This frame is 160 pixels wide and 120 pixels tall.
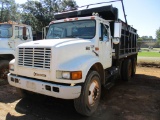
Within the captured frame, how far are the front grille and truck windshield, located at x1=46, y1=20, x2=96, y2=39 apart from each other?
1.45 metres

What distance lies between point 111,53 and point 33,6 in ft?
97.3

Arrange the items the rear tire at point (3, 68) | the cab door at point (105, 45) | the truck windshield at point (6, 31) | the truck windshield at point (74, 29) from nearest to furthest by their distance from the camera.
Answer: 1. the truck windshield at point (74, 29)
2. the cab door at point (105, 45)
3. the rear tire at point (3, 68)
4. the truck windshield at point (6, 31)

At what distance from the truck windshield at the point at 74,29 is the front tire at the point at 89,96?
1.28 metres

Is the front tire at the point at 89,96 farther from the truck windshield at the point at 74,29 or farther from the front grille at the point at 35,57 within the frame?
the truck windshield at the point at 74,29

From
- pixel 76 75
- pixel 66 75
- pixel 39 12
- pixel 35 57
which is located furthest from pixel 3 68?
pixel 39 12

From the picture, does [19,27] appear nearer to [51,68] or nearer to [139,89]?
[51,68]

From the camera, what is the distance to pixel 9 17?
5081 centimetres

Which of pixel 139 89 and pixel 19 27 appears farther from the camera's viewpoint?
pixel 19 27

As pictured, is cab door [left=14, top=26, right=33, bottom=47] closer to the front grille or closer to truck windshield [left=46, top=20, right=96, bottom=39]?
truck windshield [left=46, top=20, right=96, bottom=39]

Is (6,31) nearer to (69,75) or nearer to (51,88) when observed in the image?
(51,88)

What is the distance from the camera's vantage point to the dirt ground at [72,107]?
15.7 feet

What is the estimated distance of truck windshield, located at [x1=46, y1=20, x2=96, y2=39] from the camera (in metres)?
5.56

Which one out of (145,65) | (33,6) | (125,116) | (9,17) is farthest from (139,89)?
(9,17)

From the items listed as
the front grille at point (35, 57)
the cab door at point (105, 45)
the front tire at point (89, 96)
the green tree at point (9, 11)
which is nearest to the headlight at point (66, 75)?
the front grille at point (35, 57)
